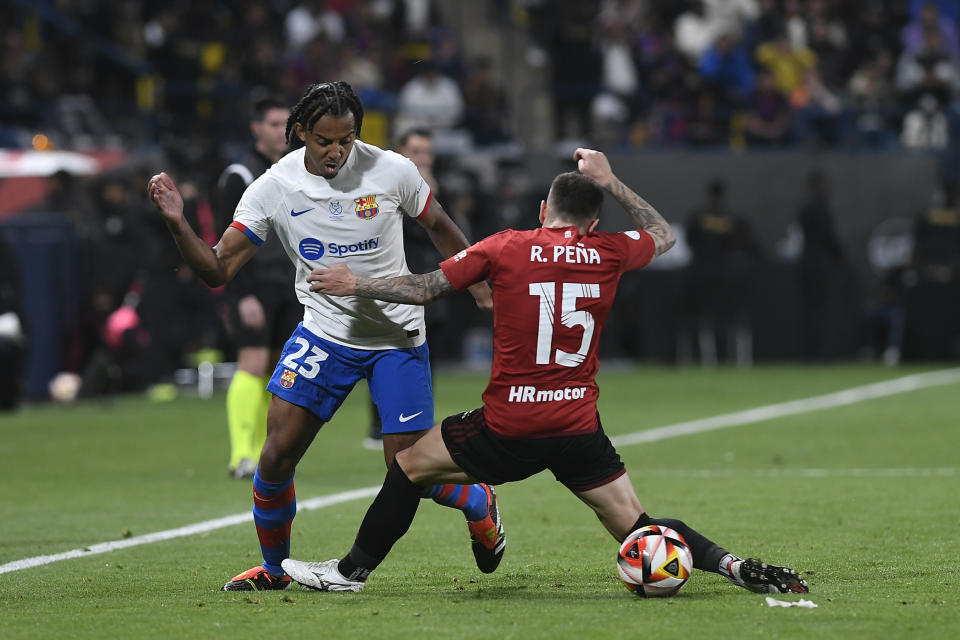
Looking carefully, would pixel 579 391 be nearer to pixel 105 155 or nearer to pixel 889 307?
pixel 105 155

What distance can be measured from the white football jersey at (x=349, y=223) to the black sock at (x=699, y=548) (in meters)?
1.31

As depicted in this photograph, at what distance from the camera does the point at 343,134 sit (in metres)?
6.82

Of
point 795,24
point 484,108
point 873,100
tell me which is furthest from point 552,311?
point 795,24

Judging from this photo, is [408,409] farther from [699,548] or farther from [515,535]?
[515,535]

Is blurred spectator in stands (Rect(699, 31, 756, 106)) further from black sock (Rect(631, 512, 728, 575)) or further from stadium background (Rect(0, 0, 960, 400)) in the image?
black sock (Rect(631, 512, 728, 575))

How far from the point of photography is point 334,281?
636cm

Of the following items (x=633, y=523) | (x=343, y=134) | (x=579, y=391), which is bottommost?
(x=633, y=523)

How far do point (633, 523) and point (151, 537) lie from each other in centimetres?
315

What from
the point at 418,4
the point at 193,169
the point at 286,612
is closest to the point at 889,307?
the point at 418,4

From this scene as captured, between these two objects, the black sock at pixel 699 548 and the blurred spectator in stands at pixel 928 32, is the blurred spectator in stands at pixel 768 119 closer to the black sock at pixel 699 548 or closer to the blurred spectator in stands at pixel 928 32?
the blurred spectator in stands at pixel 928 32

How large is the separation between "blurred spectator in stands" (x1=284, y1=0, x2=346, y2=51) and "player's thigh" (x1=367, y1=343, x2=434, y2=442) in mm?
17647

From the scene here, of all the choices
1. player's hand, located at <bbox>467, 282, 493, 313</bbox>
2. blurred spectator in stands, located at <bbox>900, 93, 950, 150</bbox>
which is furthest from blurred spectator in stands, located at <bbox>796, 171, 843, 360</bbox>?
player's hand, located at <bbox>467, 282, 493, 313</bbox>

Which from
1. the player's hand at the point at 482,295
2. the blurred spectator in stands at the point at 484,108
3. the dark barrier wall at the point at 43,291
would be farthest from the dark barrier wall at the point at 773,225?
the player's hand at the point at 482,295

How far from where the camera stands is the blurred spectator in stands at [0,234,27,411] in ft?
53.4
